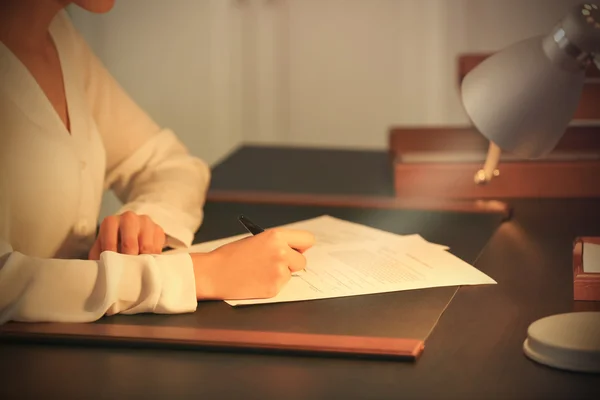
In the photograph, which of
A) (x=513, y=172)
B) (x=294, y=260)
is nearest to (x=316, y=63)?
(x=513, y=172)

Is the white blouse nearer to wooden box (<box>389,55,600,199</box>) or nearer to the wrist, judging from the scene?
the wrist

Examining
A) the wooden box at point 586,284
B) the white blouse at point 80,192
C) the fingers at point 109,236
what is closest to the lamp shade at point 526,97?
the wooden box at point 586,284

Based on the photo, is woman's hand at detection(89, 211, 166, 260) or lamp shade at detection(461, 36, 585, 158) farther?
woman's hand at detection(89, 211, 166, 260)

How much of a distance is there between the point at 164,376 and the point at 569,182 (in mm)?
958

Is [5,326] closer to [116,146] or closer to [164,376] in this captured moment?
[164,376]

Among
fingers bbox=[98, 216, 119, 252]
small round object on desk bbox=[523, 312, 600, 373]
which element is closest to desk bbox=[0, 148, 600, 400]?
small round object on desk bbox=[523, 312, 600, 373]

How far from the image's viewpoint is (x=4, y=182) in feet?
3.72

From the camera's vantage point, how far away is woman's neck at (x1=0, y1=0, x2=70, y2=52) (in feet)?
4.20

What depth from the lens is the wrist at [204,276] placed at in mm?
1028

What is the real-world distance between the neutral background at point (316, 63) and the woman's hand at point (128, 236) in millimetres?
2143

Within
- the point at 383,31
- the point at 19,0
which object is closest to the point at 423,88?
the point at 383,31

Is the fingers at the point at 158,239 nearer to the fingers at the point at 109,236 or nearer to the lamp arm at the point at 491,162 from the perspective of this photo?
the fingers at the point at 109,236

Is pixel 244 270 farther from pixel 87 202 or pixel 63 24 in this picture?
pixel 63 24

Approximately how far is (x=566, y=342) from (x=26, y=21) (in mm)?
890
